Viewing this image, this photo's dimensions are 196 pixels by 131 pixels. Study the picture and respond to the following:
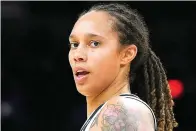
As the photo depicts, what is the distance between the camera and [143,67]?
249 centimetres

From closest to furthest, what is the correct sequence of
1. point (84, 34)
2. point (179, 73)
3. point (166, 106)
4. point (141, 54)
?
point (84, 34) → point (141, 54) → point (166, 106) → point (179, 73)

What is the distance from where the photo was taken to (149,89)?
8.36 ft

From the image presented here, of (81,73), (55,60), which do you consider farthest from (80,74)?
(55,60)

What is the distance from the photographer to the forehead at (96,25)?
2.25 metres

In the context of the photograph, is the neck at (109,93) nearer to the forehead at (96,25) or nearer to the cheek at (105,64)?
the cheek at (105,64)

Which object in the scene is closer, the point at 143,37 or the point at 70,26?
the point at 143,37

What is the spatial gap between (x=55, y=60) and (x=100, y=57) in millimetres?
3325

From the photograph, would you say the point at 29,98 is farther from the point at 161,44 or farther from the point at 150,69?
the point at 150,69

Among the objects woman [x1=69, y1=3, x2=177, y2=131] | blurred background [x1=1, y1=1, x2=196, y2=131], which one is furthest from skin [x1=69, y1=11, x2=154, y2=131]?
blurred background [x1=1, y1=1, x2=196, y2=131]

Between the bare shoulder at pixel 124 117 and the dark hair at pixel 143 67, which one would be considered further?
the dark hair at pixel 143 67

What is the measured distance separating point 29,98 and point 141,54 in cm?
326

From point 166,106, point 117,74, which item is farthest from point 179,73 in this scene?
point 117,74

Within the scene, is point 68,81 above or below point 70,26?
below

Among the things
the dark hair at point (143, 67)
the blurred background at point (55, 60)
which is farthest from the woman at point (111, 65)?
the blurred background at point (55, 60)
